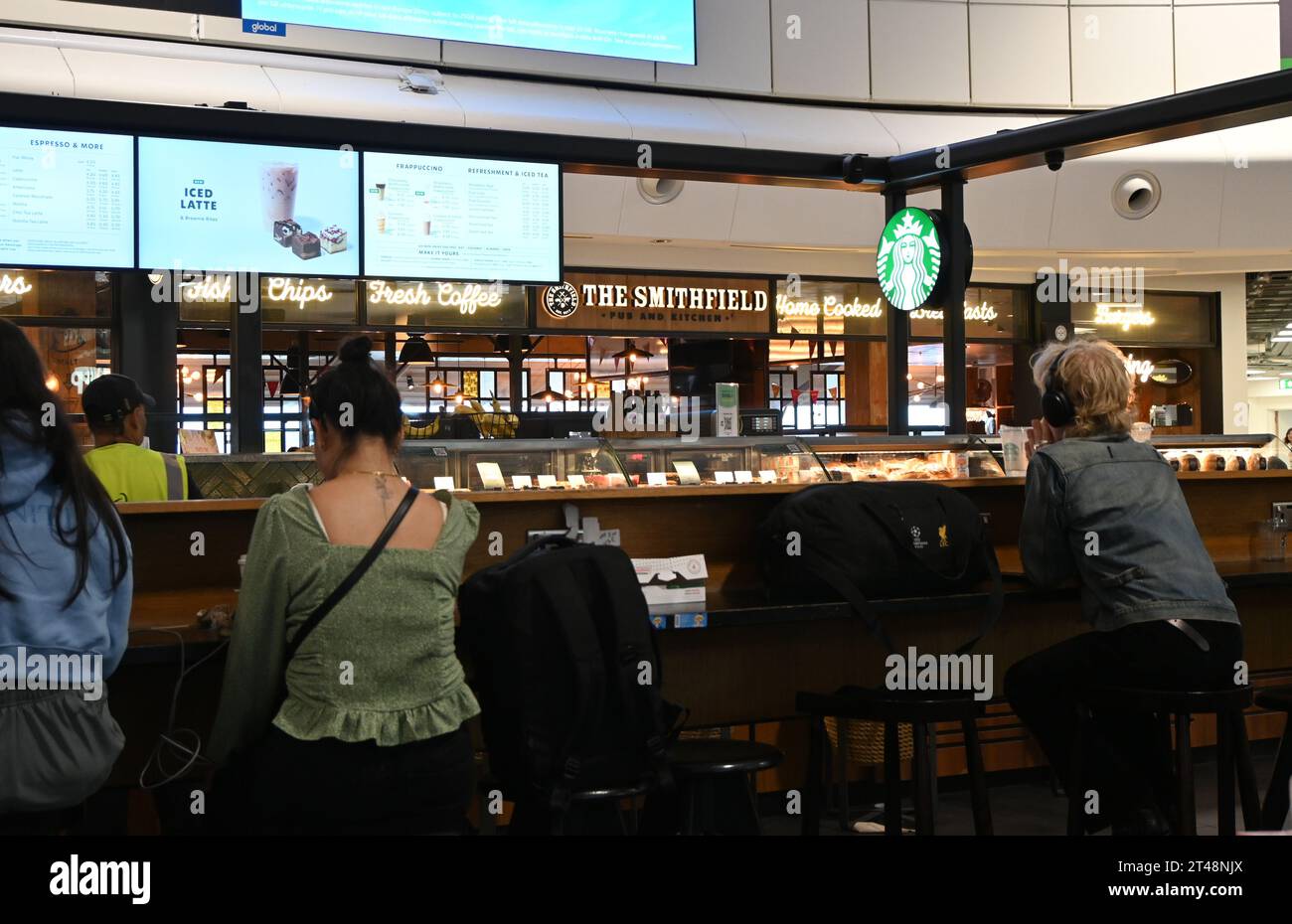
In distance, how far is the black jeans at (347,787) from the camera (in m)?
2.58

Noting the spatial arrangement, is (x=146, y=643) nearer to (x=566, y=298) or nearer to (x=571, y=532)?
(x=571, y=532)

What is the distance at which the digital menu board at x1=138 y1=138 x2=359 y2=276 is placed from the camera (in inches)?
247

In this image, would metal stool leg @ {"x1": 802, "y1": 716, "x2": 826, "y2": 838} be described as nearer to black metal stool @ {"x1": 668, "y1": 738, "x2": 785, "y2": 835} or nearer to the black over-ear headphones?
black metal stool @ {"x1": 668, "y1": 738, "x2": 785, "y2": 835}

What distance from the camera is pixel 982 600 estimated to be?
4066 millimetres

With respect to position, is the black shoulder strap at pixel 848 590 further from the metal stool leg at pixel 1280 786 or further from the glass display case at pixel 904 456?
the glass display case at pixel 904 456

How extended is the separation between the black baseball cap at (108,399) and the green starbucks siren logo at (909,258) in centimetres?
462

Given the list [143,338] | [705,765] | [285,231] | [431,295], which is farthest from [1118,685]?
[431,295]

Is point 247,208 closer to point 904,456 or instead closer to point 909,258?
point 904,456

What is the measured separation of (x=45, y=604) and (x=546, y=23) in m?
7.12

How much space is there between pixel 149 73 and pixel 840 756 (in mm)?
6351

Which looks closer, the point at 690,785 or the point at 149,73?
the point at 690,785

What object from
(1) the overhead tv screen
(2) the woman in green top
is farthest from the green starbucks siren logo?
(2) the woman in green top

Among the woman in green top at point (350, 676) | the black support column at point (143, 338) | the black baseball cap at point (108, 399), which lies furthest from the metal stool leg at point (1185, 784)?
the black support column at point (143, 338)
